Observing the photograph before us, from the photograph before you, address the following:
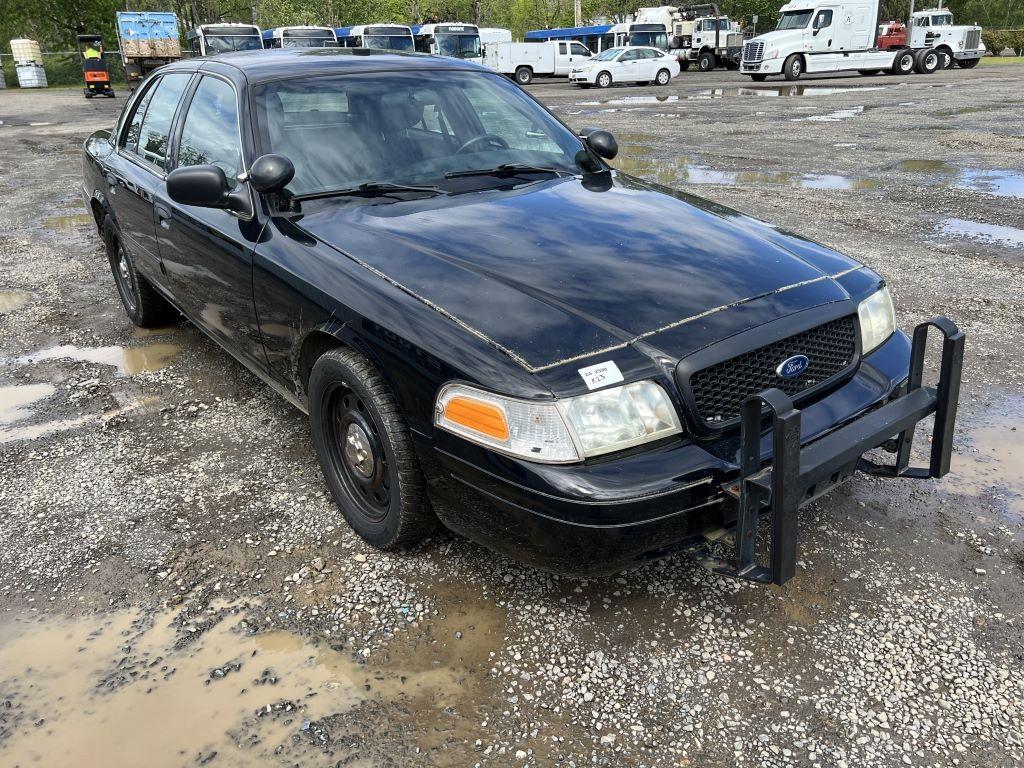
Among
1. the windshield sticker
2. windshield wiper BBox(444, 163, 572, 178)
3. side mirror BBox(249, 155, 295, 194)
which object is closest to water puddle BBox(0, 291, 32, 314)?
side mirror BBox(249, 155, 295, 194)

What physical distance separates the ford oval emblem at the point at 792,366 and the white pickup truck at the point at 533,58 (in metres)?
35.9

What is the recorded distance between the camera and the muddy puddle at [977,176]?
28.7 feet

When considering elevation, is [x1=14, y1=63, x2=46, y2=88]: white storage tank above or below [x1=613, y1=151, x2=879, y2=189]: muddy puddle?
above

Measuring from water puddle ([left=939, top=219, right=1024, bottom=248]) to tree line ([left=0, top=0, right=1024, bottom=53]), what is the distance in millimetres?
49834

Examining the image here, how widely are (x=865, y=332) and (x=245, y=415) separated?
117 inches

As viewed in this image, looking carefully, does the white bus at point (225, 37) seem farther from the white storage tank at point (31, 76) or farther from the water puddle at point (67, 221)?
the water puddle at point (67, 221)

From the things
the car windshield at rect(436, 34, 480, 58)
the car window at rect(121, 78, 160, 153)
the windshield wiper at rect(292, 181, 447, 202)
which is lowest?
the windshield wiper at rect(292, 181, 447, 202)

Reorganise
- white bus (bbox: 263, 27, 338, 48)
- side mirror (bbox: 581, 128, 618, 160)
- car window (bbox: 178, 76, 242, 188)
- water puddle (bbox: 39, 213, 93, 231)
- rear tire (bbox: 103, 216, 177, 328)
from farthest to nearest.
→ white bus (bbox: 263, 27, 338, 48) < water puddle (bbox: 39, 213, 93, 231) < rear tire (bbox: 103, 216, 177, 328) < side mirror (bbox: 581, 128, 618, 160) < car window (bbox: 178, 76, 242, 188)

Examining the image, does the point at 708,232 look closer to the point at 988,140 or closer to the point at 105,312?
the point at 105,312

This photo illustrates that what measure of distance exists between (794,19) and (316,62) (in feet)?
106

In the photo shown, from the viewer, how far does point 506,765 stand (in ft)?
6.87

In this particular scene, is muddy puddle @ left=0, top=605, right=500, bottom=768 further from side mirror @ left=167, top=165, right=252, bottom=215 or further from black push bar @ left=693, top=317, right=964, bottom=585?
side mirror @ left=167, top=165, right=252, bottom=215

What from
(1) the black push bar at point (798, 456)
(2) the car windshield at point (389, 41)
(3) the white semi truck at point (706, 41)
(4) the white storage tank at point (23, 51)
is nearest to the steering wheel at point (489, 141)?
(1) the black push bar at point (798, 456)

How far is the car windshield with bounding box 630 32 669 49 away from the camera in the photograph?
38688 mm
